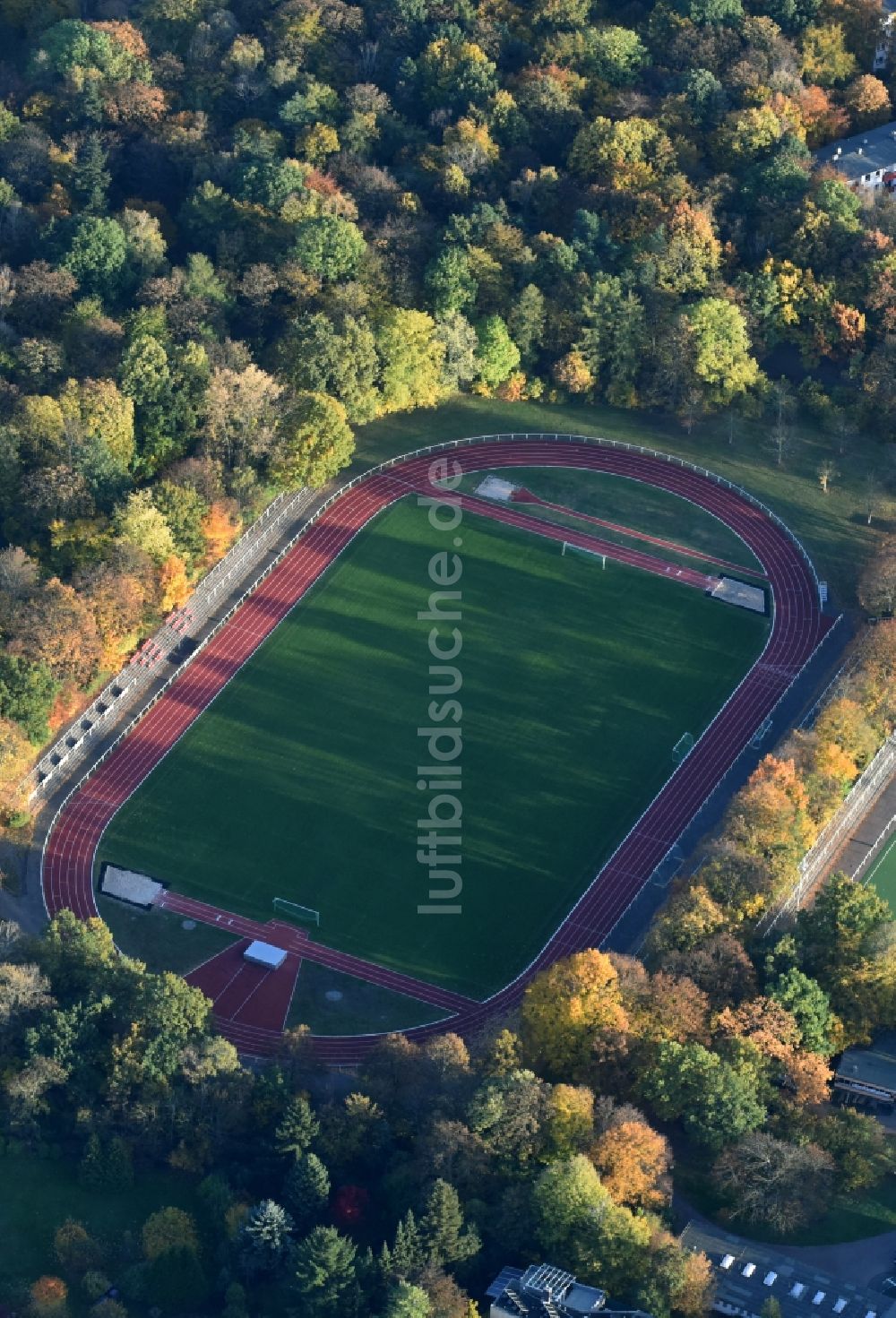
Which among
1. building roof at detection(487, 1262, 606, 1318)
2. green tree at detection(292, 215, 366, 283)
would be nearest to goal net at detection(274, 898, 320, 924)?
building roof at detection(487, 1262, 606, 1318)

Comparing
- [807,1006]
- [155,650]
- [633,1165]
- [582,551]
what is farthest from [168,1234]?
[582,551]

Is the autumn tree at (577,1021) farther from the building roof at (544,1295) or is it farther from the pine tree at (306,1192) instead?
the pine tree at (306,1192)

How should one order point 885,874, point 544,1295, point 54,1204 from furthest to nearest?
point 885,874 < point 54,1204 < point 544,1295

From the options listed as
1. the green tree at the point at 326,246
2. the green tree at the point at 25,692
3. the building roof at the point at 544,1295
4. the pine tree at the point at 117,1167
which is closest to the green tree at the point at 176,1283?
the pine tree at the point at 117,1167

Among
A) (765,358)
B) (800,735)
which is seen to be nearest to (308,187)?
(765,358)

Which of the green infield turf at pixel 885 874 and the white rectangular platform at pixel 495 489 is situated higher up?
the white rectangular platform at pixel 495 489

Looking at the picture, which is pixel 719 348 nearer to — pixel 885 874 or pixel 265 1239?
pixel 885 874

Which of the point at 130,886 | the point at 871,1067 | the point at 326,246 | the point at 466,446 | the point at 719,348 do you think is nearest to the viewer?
the point at 871,1067
